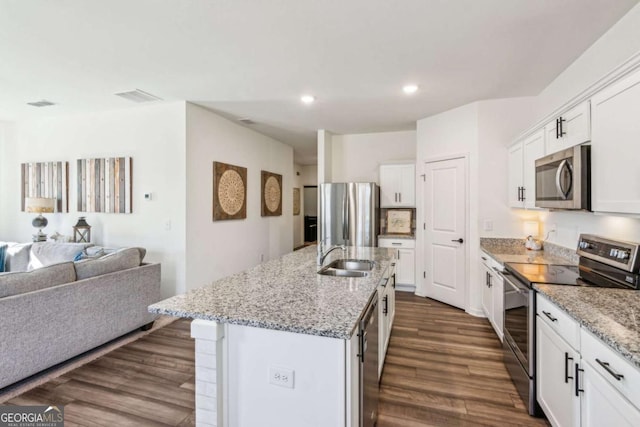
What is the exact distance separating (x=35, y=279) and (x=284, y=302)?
89.5 inches

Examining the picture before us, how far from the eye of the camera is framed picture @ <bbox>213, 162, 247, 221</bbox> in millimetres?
4539

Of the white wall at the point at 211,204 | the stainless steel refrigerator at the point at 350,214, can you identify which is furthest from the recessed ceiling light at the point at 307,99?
the stainless steel refrigerator at the point at 350,214

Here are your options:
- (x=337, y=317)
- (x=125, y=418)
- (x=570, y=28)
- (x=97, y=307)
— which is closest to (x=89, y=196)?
(x=97, y=307)

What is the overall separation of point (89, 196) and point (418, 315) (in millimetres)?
4848

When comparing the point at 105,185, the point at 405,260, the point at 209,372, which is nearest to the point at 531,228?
the point at 405,260

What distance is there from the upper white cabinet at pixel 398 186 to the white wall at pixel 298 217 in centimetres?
454

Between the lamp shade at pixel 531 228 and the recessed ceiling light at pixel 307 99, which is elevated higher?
the recessed ceiling light at pixel 307 99

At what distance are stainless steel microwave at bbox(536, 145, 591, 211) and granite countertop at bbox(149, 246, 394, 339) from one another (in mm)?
1365

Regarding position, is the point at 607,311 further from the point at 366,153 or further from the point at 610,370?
the point at 366,153

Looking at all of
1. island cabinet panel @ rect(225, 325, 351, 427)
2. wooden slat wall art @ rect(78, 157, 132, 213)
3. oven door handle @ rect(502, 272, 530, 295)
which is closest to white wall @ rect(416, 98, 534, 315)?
oven door handle @ rect(502, 272, 530, 295)

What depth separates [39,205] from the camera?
4410 mm

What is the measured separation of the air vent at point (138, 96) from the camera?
144 inches

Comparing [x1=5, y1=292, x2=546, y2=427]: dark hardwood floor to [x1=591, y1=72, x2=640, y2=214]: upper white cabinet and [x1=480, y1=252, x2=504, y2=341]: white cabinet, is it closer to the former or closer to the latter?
[x1=480, y1=252, x2=504, y2=341]: white cabinet

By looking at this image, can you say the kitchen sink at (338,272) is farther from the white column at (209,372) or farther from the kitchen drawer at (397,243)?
the kitchen drawer at (397,243)
